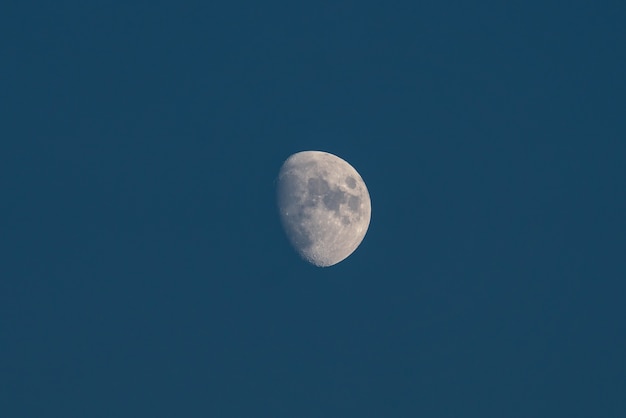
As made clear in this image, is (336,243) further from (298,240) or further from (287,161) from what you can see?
(287,161)

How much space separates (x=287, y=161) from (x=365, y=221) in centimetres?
389

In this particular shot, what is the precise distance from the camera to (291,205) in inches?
1348

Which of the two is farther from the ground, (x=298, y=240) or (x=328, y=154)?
(x=328, y=154)

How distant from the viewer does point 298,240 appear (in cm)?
3459

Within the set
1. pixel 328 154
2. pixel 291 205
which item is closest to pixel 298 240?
pixel 291 205

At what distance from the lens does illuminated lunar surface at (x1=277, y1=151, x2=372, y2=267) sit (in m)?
34.0

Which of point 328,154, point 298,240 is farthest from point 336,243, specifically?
point 328,154

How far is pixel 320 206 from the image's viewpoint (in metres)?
34.0

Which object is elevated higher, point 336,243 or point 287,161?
point 287,161

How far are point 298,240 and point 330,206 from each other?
1.85 meters

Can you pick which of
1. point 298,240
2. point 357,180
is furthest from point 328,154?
point 298,240

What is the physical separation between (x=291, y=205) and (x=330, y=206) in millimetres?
1479

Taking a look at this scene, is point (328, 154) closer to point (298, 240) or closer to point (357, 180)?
point (357, 180)

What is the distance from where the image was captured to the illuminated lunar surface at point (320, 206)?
34.0m
